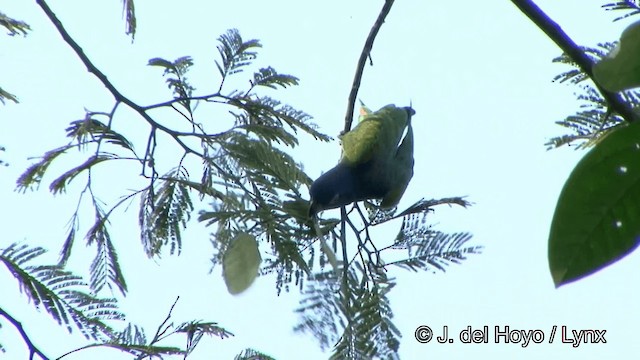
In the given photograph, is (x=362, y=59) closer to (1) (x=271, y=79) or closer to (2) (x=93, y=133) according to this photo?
(1) (x=271, y=79)

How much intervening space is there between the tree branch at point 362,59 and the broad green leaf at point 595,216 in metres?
2.51

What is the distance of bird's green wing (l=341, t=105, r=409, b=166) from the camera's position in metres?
4.36

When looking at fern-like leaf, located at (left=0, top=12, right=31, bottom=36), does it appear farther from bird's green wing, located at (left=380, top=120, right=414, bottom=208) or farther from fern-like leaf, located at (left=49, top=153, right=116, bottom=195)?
bird's green wing, located at (left=380, top=120, right=414, bottom=208)

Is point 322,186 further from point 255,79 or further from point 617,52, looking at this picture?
point 617,52

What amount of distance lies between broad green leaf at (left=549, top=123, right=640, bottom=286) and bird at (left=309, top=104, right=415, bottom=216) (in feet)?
11.1

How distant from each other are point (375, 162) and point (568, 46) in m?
3.48

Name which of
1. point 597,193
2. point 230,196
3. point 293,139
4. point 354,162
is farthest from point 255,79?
point 597,193

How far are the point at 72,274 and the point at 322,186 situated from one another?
139cm

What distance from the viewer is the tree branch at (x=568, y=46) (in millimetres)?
847

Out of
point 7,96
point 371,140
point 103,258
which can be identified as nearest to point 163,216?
point 103,258

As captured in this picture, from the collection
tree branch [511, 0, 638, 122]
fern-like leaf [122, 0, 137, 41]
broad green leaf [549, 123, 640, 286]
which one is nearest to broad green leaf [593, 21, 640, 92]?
broad green leaf [549, 123, 640, 286]

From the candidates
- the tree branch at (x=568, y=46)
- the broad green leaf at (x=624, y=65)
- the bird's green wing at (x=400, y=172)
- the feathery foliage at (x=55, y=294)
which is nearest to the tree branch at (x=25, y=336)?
the feathery foliage at (x=55, y=294)

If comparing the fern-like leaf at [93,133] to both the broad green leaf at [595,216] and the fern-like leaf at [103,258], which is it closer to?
the fern-like leaf at [103,258]

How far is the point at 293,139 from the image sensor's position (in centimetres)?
283
